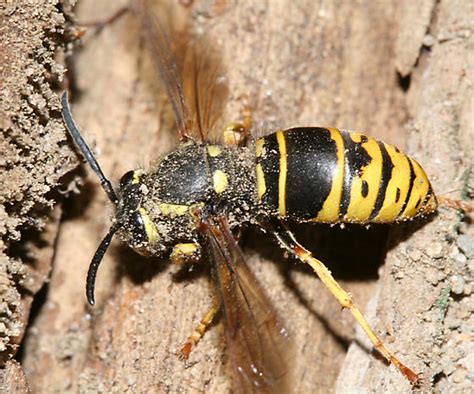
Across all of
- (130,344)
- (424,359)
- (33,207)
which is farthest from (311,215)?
(33,207)

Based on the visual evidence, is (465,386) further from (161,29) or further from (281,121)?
(161,29)

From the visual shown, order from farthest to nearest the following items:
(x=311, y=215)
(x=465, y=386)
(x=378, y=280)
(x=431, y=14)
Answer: (x=431, y=14) → (x=378, y=280) → (x=311, y=215) → (x=465, y=386)

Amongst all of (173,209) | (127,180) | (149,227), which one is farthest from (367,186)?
(127,180)

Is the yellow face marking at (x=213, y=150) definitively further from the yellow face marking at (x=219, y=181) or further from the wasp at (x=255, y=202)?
the yellow face marking at (x=219, y=181)

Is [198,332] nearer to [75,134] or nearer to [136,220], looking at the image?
[136,220]

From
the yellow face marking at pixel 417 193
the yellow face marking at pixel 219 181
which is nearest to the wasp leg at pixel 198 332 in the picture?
the yellow face marking at pixel 219 181
